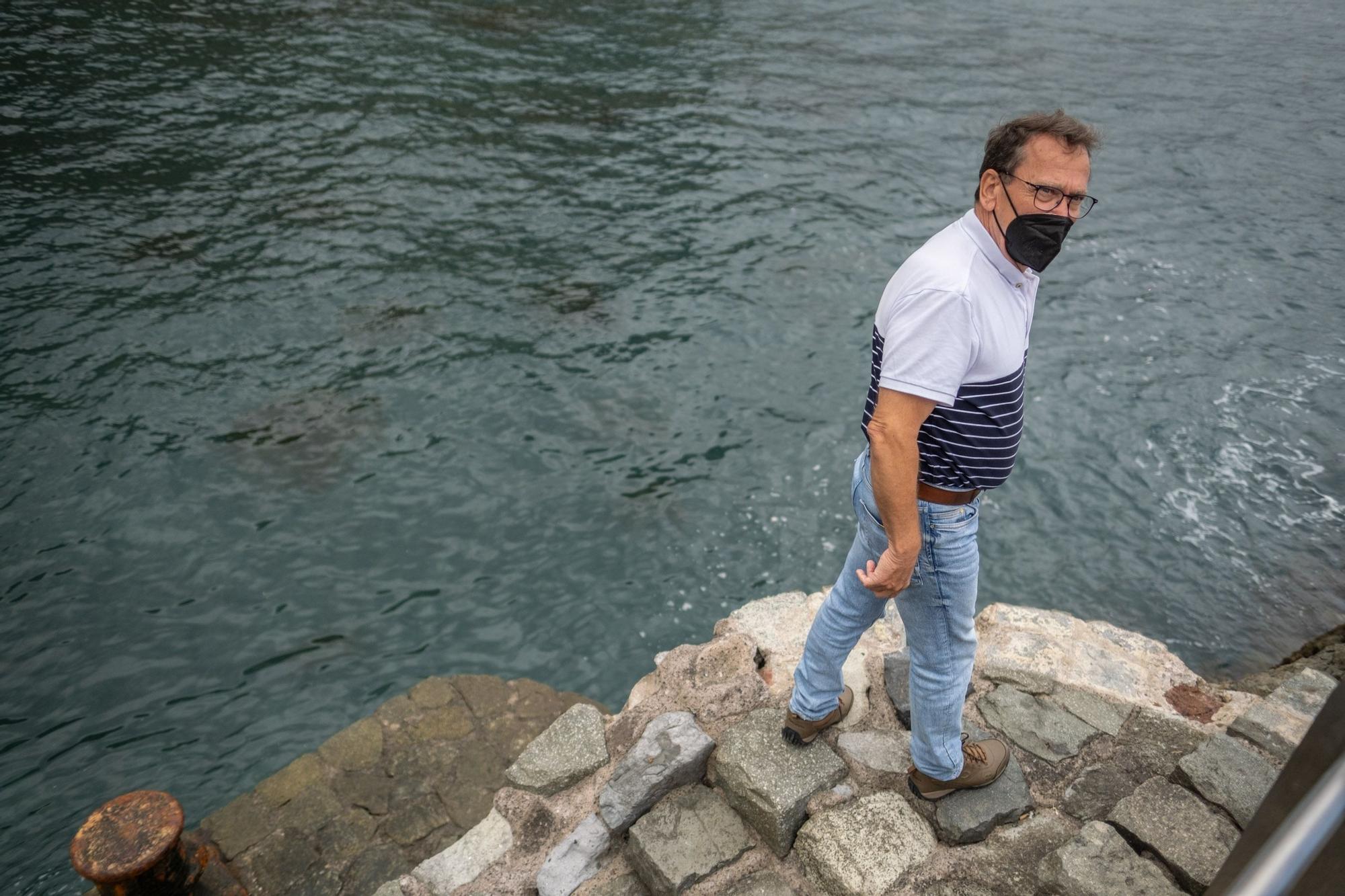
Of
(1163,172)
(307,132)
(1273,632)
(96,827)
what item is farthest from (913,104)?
(96,827)

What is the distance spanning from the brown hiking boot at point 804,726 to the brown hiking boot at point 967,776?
420mm

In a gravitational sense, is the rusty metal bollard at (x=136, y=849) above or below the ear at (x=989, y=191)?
below

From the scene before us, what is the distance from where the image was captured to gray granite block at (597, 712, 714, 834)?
411cm

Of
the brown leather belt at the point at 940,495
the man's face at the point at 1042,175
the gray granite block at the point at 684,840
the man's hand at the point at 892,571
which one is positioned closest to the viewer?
the man's face at the point at 1042,175

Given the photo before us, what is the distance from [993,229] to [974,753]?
2374 mm

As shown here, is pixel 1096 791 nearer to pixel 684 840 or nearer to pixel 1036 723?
pixel 1036 723

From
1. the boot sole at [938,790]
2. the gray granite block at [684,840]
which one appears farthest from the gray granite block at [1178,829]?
the gray granite block at [684,840]

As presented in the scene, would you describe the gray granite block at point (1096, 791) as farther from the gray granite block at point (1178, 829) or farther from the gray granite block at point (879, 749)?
the gray granite block at point (879, 749)

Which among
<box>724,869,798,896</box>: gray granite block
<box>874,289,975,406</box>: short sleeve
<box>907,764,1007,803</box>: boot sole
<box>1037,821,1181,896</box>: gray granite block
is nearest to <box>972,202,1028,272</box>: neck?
<box>874,289,975,406</box>: short sleeve

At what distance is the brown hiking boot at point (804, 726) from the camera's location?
4137 millimetres

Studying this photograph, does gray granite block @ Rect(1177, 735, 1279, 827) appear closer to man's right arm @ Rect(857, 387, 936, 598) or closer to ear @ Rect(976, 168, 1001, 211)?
man's right arm @ Rect(857, 387, 936, 598)

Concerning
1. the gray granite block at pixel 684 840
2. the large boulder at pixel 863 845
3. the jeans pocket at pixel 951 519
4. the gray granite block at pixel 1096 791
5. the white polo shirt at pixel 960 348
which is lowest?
the gray granite block at pixel 684 840

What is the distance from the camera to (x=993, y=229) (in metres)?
3.02

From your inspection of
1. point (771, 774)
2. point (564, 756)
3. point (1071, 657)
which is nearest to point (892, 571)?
point (771, 774)
